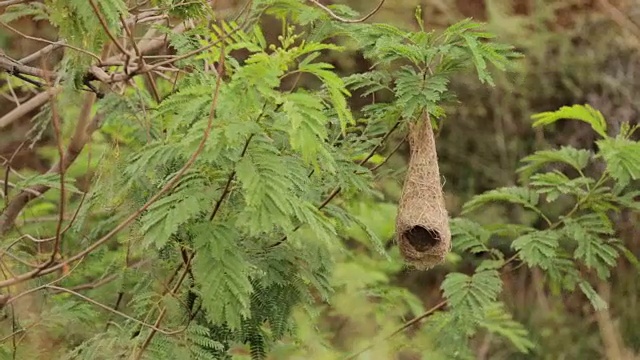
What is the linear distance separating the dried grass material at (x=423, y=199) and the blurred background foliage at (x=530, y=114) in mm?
3237

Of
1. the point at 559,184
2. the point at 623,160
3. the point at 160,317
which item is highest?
the point at 623,160

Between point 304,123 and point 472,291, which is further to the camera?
point 472,291

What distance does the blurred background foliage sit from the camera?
6.55 meters

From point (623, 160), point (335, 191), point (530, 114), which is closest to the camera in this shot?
point (335, 191)

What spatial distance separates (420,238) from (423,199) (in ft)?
0.61

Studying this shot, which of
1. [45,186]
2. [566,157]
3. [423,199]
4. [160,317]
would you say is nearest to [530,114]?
[566,157]

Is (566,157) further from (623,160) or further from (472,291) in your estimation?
(472,291)

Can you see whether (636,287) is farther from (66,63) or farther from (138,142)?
(66,63)

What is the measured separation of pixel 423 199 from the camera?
2.76m

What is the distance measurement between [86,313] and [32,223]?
1001 millimetres

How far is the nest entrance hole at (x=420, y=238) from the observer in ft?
9.28

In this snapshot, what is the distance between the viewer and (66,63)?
2.50 metres

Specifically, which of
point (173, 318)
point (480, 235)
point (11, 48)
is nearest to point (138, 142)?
point (173, 318)

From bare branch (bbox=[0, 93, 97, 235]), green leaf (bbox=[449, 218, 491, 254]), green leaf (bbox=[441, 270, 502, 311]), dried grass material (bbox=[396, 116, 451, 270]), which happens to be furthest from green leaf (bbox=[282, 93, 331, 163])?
green leaf (bbox=[449, 218, 491, 254])
